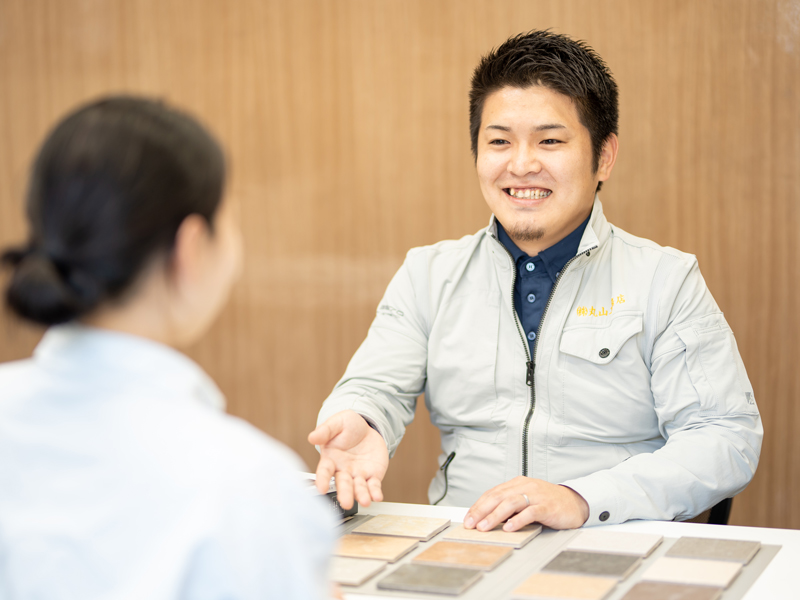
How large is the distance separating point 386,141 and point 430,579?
1.92m

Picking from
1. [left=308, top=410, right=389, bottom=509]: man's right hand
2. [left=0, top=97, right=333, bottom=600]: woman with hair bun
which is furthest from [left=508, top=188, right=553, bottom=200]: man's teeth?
[left=0, top=97, right=333, bottom=600]: woman with hair bun

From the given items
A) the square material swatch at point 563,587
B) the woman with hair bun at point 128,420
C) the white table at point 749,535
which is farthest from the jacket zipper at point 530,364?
the woman with hair bun at point 128,420

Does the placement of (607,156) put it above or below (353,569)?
above

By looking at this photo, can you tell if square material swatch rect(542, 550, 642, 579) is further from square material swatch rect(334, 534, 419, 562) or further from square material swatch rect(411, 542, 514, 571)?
square material swatch rect(334, 534, 419, 562)

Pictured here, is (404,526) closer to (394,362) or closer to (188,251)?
(394,362)

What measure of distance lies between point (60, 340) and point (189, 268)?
12 centimetres

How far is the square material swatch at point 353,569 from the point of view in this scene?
3.49 ft

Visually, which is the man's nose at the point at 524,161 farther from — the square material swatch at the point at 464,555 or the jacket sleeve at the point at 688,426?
the square material swatch at the point at 464,555

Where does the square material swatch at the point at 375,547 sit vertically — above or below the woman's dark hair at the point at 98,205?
below

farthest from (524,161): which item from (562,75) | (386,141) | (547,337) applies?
(386,141)

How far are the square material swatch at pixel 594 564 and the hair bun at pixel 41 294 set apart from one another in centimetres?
73

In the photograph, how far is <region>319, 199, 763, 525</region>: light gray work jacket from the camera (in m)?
1.55

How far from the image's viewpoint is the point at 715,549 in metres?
1.15

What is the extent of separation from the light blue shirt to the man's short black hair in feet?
4.23
